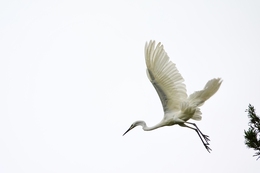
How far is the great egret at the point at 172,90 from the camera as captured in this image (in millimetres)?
11266

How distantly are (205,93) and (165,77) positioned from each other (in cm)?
108

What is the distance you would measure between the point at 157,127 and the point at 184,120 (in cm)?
82

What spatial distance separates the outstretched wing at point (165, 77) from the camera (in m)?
11.3

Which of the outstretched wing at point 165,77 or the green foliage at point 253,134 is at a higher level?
the outstretched wing at point 165,77

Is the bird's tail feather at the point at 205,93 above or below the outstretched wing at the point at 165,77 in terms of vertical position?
below

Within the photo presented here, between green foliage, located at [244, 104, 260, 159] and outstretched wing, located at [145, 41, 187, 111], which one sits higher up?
outstretched wing, located at [145, 41, 187, 111]

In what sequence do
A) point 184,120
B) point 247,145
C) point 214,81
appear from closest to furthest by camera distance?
point 247,145, point 214,81, point 184,120

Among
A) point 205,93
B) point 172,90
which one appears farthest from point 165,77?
point 205,93

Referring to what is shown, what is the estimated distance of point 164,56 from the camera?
37.3 ft

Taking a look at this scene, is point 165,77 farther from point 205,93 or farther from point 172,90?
point 205,93

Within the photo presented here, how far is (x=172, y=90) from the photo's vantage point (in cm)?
1172

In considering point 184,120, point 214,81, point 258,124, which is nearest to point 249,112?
point 258,124

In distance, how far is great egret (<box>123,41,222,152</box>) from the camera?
11266 mm

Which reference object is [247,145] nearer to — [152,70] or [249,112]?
[249,112]
